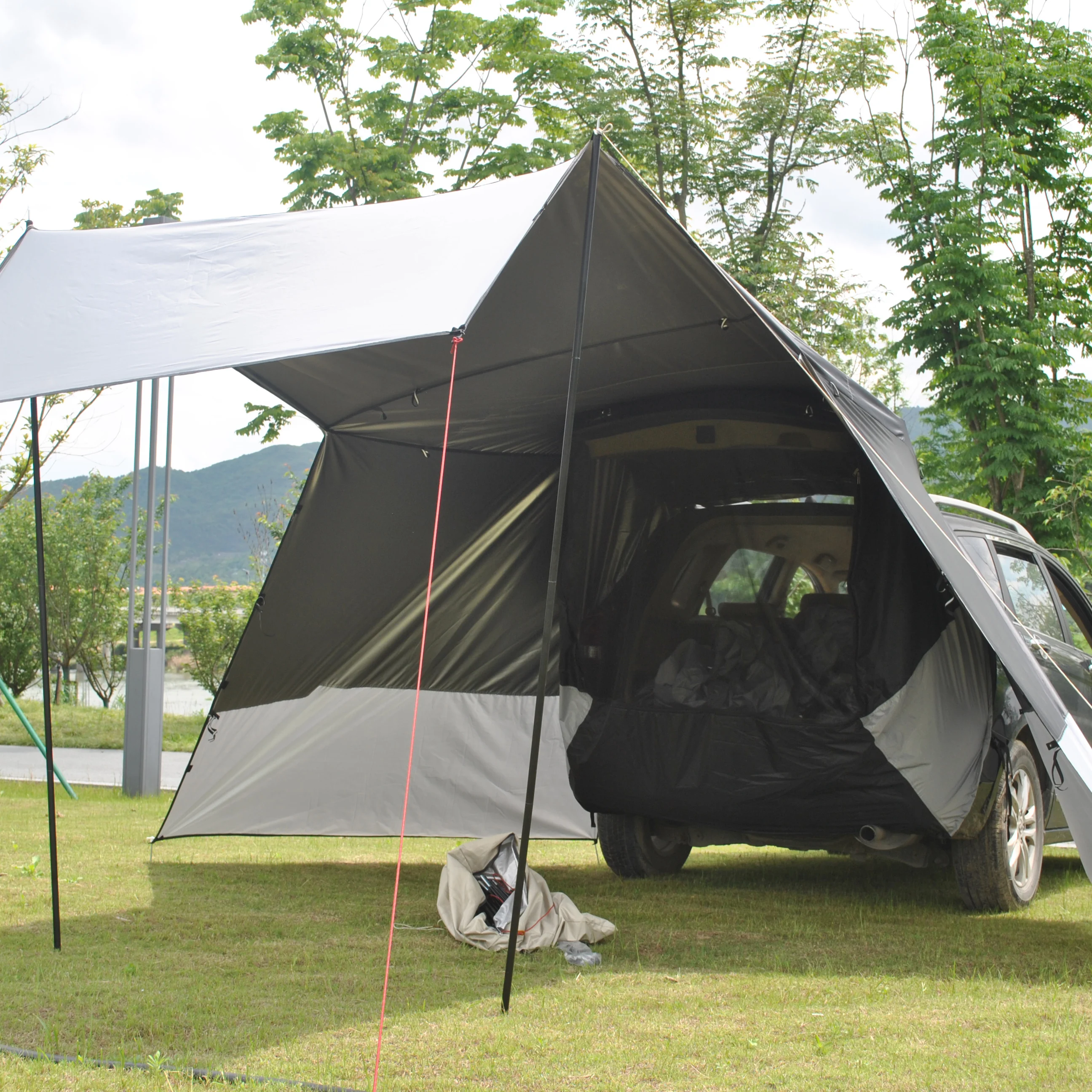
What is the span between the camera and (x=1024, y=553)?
596 cm

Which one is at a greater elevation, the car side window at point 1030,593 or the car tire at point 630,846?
the car side window at point 1030,593

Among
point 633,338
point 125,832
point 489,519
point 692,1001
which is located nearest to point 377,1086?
point 692,1001

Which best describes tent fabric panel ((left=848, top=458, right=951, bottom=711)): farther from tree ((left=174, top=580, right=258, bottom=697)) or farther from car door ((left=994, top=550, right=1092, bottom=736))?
tree ((left=174, top=580, right=258, bottom=697))

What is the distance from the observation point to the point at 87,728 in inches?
612

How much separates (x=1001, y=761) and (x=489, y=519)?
3.11 metres

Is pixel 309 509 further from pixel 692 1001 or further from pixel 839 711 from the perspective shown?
pixel 692 1001

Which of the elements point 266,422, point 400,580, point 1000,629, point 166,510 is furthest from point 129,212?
point 1000,629

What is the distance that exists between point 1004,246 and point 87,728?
15.2 meters

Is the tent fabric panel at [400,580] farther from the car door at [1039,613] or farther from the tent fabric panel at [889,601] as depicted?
the car door at [1039,613]

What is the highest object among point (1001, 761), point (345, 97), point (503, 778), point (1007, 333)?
point (345, 97)

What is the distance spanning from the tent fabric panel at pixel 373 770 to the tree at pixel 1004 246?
12.2 m

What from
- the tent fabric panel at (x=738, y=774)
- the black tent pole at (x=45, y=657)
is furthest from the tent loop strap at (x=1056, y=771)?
the black tent pole at (x=45, y=657)

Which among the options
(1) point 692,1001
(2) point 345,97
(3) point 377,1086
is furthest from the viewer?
(2) point 345,97

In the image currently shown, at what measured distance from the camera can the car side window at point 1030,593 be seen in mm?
5602
